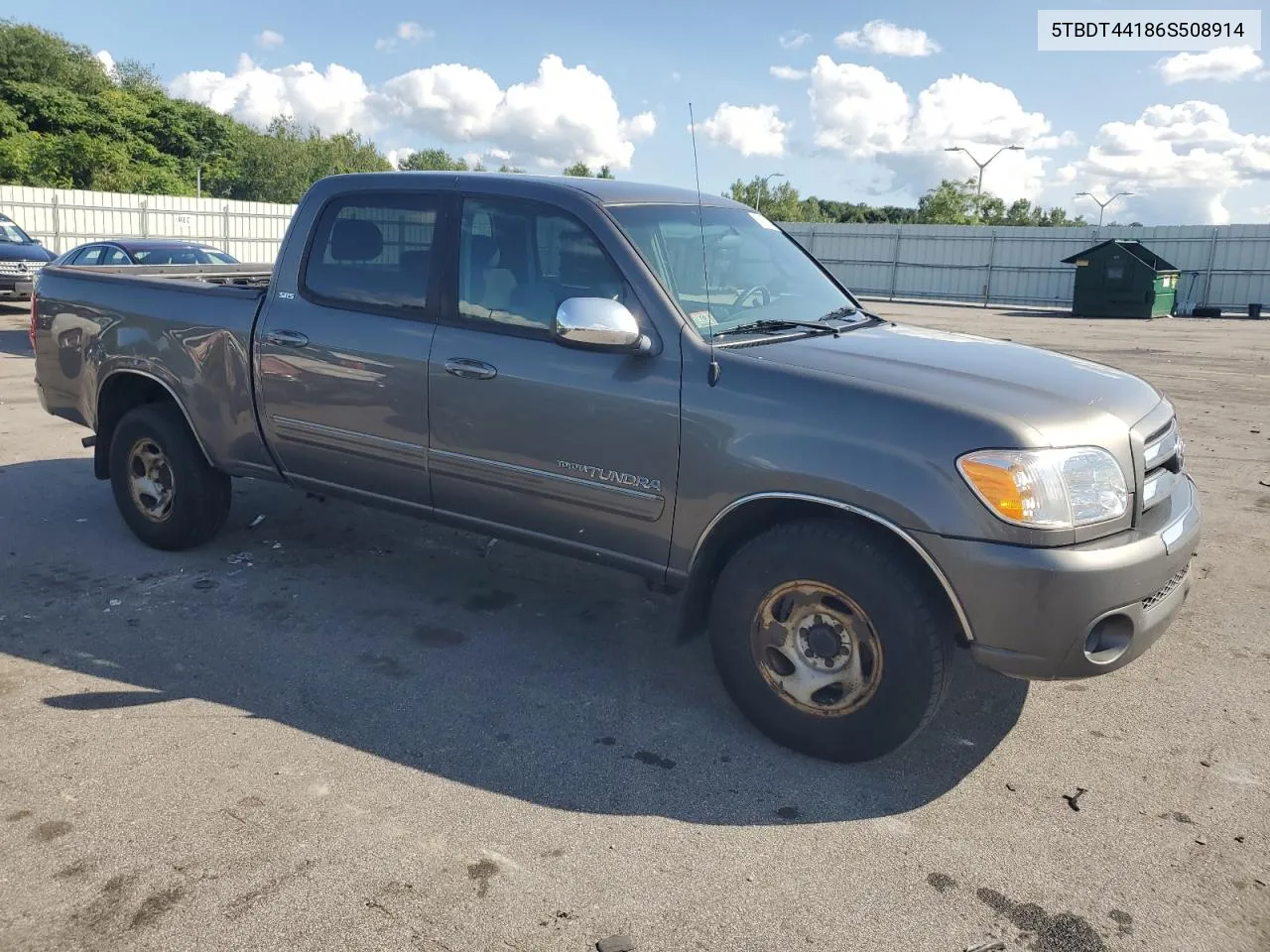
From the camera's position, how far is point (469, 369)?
4.07 metres

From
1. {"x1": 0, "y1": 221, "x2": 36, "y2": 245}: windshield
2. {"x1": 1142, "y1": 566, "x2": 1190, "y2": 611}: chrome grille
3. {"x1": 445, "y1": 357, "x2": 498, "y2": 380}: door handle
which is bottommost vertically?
{"x1": 1142, "y1": 566, "x2": 1190, "y2": 611}: chrome grille

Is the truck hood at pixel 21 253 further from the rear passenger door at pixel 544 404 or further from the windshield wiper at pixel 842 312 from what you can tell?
the windshield wiper at pixel 842 312

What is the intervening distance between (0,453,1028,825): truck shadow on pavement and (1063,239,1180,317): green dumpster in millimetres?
26657

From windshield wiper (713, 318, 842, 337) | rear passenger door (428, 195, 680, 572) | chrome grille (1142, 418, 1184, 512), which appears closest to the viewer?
chrome grille (1142, 418, 1184, 512)

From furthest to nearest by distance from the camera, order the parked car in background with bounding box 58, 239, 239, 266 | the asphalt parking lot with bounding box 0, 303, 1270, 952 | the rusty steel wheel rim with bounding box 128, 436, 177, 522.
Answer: the parked car in background with bounding box 58, 239, 239, 266 → the rusty steel wheel rim with bounding box 128, 436, 177, 522 → the asphalt parking lot with bounding box 0, 303, 1270, 952

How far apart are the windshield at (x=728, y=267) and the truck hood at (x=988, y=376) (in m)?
0.27

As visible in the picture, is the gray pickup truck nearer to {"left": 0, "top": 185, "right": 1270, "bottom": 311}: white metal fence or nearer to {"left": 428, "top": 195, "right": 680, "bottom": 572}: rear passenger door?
{"left": 428, "top": 195, "right": 680, "bottom": 572}: rear passenger door

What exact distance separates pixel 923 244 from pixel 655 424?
36.1 m

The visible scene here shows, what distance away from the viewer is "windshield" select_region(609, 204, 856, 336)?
392 centimetres

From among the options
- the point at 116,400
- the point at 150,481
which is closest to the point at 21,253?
the point at 116,400

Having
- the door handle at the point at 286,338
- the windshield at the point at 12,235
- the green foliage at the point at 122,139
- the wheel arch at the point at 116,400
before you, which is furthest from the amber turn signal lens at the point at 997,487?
the green foliage at the point at 122,139

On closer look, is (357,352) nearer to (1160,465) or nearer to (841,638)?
(841,638)

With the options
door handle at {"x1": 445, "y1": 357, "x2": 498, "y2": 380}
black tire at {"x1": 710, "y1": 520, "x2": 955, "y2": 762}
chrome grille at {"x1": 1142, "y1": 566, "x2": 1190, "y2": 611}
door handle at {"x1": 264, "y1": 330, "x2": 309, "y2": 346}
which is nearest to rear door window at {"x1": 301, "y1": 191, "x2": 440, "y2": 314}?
door handle at {"x1": 264, "y1": 330, "x2": 309, "y2": 346}

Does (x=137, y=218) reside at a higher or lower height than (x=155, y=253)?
higher
